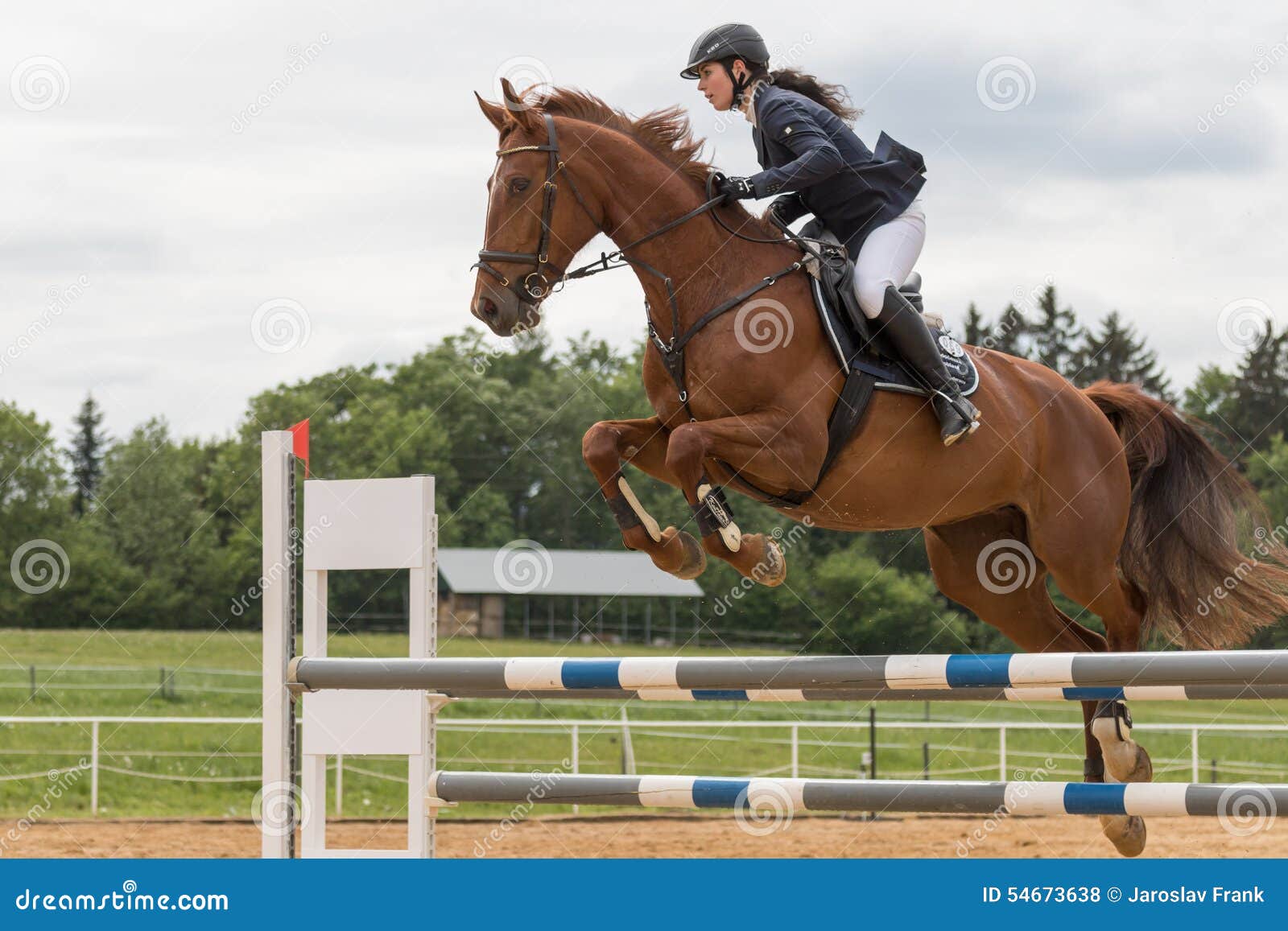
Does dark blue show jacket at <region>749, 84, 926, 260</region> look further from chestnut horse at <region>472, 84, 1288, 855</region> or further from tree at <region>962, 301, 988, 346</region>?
tree at <region>962, 301, 988, 346</region>

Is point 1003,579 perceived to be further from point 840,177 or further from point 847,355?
point 840,177

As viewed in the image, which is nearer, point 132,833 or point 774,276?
point 774,276

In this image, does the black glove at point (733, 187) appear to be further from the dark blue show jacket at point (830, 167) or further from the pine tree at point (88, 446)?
the pine tree at point (88, 446)

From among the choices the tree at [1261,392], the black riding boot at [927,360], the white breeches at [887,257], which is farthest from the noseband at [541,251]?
the tree at [1261,392]

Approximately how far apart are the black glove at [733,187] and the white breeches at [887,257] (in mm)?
421

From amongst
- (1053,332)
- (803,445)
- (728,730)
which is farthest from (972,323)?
(803,445)

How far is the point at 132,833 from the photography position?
10086mm

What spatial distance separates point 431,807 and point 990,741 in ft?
56.7

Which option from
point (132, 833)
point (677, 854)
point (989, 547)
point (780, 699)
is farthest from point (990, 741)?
point (780, 699)

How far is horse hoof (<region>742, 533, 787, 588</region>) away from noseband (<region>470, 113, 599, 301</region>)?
3.09ft

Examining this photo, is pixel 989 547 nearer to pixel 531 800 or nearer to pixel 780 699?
pixel 780 699

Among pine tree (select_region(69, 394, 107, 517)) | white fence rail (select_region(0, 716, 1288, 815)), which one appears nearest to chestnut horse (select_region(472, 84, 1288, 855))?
white fence rail (select_region(0, 716, 1288, 815))

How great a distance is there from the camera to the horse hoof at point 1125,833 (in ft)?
14.5

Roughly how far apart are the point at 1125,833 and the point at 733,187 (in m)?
2.55
